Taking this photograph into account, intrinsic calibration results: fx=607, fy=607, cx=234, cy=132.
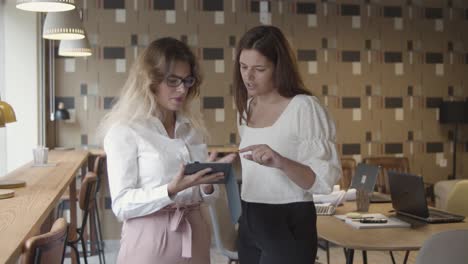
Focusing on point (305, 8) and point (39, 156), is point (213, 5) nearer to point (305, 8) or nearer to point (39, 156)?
point (305, 8)

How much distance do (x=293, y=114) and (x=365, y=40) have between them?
5095mm

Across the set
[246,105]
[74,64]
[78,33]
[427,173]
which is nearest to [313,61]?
[427,173]

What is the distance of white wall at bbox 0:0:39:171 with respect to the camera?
19.1 feet

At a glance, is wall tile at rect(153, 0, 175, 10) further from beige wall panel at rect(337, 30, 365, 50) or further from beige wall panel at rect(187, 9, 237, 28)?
beige wall panel at rect(337, 30, 365, 50)

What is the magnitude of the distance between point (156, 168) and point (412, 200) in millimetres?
1795

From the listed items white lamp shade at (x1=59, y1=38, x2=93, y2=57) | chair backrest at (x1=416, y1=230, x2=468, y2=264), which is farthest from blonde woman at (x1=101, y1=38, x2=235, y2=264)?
white lamp shade at (x1=59, y1=38, x2=93, y2=57)

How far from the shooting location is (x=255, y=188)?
7.46 ft

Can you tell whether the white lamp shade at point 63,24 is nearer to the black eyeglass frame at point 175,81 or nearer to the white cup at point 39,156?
the white cup at point 39,156

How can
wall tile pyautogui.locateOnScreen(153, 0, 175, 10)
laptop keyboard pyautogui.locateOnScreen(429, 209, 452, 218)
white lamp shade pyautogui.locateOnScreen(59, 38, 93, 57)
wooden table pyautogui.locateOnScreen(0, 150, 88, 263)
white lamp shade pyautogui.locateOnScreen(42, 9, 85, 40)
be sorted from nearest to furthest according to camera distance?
wooden table pyautogui.locateOnScreen(0, 150, 88, 263), laptop keyboard pyautogui.locateOnScreen(429, 209, 452, 218), white lamp shade pyautogui.locateOnScreen(42, 9, 85, 40), white lamp shade pyautogui.locateOnScreen(59, 38, 93, 57), wall tile pyautogui.locateOnScreen(153, 0, 175, 10)

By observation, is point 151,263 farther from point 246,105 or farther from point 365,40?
point 365,40

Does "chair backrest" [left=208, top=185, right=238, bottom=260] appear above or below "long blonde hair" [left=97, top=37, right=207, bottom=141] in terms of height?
below

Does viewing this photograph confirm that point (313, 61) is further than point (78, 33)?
Yes

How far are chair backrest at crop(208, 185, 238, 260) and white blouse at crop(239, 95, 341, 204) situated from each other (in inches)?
65.5

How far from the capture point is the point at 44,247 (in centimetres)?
172
